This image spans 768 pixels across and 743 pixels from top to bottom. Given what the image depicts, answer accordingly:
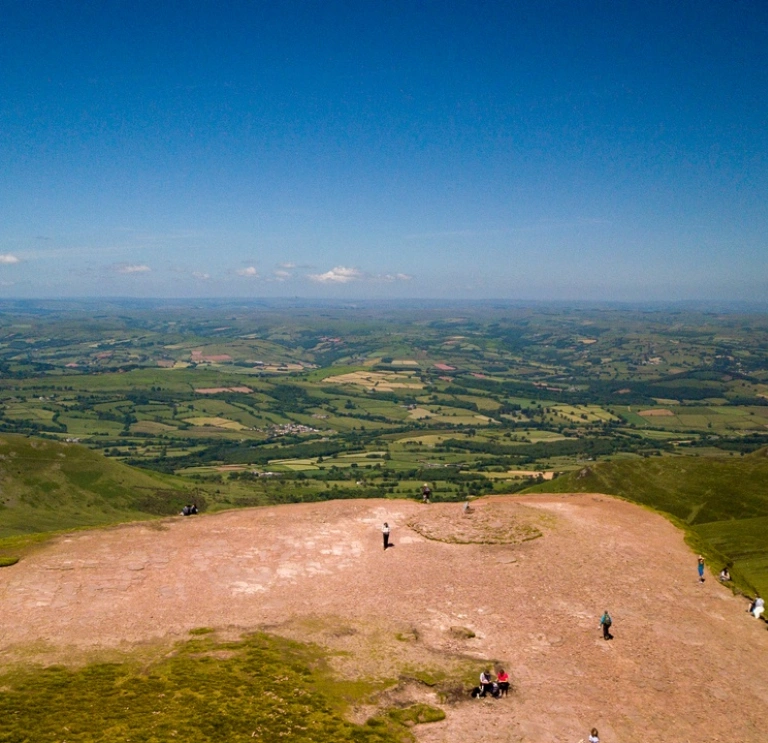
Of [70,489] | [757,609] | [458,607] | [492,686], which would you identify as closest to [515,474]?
[70,489]

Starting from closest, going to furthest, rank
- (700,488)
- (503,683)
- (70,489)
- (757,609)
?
(503,683), (757,609), (700,488), (70,489)

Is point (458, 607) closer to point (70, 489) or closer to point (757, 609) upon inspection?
point (757, 609)

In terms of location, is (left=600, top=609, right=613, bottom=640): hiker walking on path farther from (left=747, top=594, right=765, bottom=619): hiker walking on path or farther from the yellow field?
the yellow field

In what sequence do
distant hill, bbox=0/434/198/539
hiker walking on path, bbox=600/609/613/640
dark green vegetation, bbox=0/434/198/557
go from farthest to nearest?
distant hill, bbox=0/434/198/539 < dark green vegetation, bbox=0/434/198/557 < hiker walking on path, bbox=600/609/613/640

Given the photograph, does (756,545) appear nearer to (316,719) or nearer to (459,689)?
(459,689)

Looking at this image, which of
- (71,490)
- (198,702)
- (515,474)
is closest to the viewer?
(198,702)

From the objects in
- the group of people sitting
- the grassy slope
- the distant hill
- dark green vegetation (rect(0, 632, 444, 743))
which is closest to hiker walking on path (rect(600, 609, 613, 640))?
the group of people sitting
